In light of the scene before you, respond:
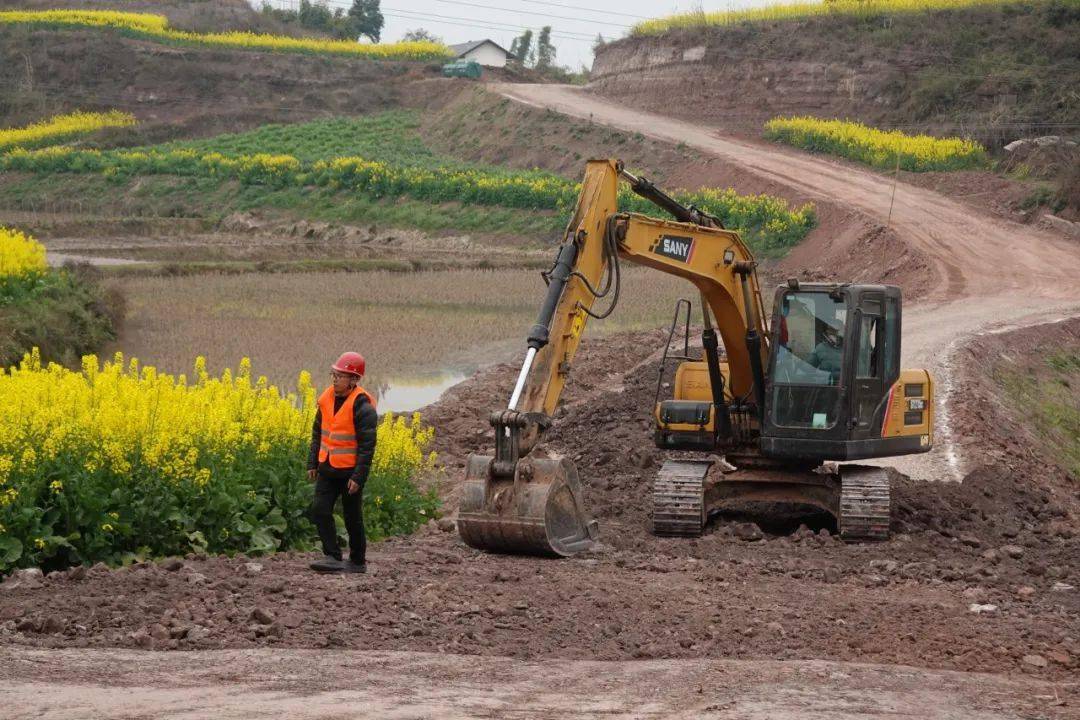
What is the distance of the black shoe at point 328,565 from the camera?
32.8 feet

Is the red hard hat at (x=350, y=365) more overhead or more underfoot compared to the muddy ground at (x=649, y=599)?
more overhead

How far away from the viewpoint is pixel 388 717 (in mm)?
6578

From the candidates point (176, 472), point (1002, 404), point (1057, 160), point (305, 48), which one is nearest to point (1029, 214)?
point (1057, 160)

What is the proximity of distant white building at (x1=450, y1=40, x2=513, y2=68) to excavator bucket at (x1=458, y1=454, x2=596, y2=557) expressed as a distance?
247 ft

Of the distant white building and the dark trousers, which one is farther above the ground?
the distant white building

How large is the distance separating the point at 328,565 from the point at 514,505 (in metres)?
1.37

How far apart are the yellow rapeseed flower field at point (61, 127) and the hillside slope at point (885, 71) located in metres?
26.0

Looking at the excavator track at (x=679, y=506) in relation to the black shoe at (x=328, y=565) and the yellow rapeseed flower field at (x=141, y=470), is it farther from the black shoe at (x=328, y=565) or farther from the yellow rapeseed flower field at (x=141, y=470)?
the black shoe at (x=328, y=565)

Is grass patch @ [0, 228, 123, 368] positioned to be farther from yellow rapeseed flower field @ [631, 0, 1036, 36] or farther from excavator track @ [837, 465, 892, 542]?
yellow rapeseed flower field @ [631, 0, 1036, 36]

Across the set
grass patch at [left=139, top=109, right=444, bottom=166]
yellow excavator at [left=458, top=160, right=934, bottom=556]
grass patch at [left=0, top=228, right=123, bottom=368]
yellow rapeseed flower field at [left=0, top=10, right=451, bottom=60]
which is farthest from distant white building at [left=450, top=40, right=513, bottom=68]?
yellow excavator at [left=458, top=160, right=934, bottom=556]

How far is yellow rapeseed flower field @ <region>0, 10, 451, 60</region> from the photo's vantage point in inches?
3185

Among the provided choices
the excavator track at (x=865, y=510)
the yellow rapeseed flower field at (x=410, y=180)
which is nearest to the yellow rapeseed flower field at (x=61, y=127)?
the yellow rapeseed flower field at (x=410, y=180)

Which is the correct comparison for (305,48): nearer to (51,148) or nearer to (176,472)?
(51,148)

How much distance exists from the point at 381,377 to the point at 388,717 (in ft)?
52.0
